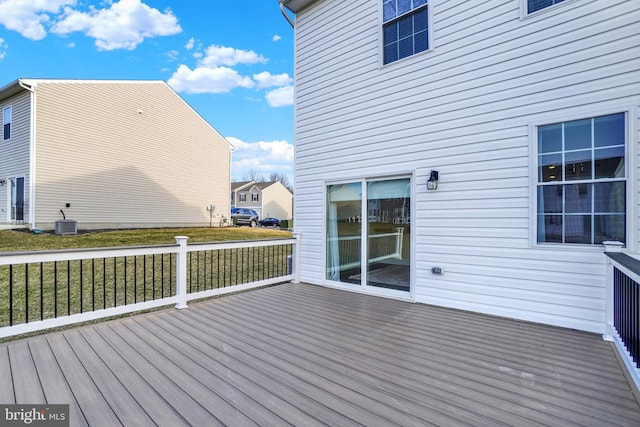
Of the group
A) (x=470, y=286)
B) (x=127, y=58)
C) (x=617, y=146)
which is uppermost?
(x=127, y=58)

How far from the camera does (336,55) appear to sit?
5.27m

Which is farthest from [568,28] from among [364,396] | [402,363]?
[364,396]

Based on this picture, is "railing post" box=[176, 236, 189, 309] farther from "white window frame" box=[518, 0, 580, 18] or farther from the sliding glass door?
"white window frame" box=[518, 0, 580, 18]

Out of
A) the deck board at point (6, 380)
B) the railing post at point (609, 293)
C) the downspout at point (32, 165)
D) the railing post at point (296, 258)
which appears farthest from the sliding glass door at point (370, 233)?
the downspout at point (32, 165)

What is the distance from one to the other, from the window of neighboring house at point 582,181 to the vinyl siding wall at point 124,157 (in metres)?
15.6

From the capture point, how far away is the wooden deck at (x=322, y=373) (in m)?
1.87

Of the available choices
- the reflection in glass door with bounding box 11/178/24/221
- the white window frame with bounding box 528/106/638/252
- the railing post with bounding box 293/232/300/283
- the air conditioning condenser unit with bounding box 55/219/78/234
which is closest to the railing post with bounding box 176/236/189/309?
the railing post with bounding box 293/232/300/283

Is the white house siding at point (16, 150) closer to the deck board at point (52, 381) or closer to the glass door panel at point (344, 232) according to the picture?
the deck board at point (52, 381)

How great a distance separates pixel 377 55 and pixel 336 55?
86 cm

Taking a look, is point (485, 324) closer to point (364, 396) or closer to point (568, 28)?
point (364, 396)

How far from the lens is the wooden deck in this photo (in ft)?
6.15

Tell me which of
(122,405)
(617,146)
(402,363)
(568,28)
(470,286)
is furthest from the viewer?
(470,286)

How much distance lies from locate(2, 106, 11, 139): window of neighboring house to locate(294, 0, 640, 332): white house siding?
1541cm

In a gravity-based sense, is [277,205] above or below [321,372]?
above
